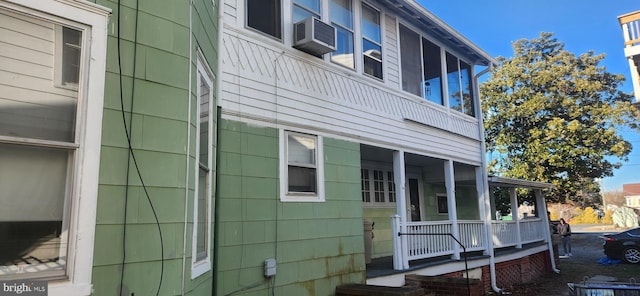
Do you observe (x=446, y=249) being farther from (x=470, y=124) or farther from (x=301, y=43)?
(x=301, y=43)

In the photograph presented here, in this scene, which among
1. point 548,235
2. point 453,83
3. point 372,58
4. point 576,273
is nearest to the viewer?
point 372,58

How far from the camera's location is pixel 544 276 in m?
13.5

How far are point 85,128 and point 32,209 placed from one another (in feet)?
1.86

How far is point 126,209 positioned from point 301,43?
4.23 metres

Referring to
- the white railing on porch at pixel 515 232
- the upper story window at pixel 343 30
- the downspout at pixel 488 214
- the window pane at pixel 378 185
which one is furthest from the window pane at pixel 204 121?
the white railing on porch at pixel 515 232

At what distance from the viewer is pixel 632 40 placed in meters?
11.3

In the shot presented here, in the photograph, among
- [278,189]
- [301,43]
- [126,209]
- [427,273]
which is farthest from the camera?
[427,273]

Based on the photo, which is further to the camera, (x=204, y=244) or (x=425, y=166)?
(x=425, y=166)

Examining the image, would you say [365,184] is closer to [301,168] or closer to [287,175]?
[301,168]

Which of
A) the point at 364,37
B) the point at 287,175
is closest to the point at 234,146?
the point at 287,175

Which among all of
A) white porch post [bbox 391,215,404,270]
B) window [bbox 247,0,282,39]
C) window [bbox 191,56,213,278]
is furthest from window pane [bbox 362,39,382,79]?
window [bbox 191,56,213,278]

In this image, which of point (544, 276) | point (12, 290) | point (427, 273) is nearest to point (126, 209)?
point (12, 290)

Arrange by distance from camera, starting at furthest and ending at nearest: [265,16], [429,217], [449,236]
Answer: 1. [429,217]
2. [449,236]
3. [265,16]


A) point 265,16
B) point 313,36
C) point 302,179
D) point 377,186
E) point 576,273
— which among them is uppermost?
point 265,16
